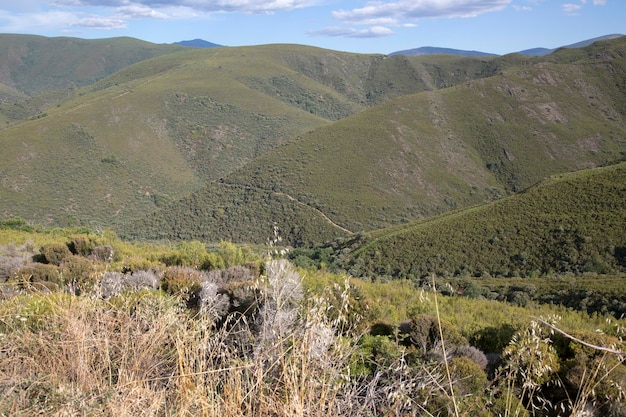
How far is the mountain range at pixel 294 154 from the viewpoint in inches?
2303

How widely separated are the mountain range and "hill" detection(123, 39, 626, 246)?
24 cm

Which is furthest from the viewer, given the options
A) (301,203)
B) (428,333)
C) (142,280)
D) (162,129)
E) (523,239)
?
(162,129)

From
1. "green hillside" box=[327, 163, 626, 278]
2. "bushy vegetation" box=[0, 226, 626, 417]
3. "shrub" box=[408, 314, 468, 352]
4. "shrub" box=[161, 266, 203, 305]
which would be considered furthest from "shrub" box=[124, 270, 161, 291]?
"green hillside" box=[327, 163, 626, 278]

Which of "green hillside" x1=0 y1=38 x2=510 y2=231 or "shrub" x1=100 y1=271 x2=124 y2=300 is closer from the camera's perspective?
"shrub" x1=100 y1=271 x2=124 y2=300

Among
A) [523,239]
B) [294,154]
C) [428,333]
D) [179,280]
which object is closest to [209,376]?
[428,333]

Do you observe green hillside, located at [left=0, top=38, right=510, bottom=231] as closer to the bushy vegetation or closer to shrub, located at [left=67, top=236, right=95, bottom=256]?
shrub, located at [left=67, top=236, right=95, bottom=256]

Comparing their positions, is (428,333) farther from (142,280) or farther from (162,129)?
(162,129)

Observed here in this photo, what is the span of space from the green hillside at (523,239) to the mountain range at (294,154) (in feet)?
48.6

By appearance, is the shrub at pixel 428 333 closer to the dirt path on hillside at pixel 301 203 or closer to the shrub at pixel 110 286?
the shrub at pixel 110 286

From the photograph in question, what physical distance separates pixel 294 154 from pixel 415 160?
55.8ft

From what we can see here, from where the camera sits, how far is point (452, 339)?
633 cm

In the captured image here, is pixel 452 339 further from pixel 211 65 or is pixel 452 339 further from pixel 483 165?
pixel 211 65

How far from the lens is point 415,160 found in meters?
67.0

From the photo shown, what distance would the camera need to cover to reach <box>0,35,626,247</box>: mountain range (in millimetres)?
58500
